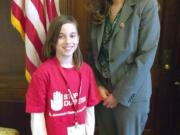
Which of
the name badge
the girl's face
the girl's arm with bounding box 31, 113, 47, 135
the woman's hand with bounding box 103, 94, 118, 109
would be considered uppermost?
the girl's face

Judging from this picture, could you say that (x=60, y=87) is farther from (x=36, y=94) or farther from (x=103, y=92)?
(x=103, y=92)

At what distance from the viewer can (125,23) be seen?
175 centimetres

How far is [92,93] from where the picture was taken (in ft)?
5.90

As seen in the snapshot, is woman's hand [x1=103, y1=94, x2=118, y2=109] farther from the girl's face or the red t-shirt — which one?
the girl's face

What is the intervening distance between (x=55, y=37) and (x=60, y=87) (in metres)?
0.25

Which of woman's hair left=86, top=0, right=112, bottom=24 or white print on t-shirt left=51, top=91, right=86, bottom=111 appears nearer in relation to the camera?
white print on t-shirt left=51, top=91, right=86, bottom=111

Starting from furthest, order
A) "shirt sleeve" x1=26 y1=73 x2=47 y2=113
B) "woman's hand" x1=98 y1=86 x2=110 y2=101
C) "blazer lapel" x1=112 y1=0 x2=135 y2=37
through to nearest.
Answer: "woman's hand" x1=98 y1=86 x2=110 y2=101, "blazer lapel" x1=112 y1=0 x2=135 y2=37, "shirt sleeve" x1=26 y1=73 x2=47 y2=113

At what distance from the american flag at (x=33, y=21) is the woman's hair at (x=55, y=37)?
172mm

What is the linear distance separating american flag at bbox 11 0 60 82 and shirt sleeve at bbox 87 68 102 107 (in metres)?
0.34

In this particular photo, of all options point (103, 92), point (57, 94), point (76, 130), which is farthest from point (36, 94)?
point (103, 92)

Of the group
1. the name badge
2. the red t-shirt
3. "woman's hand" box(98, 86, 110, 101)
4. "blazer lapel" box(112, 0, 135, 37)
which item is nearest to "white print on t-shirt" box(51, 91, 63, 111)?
the red t-shirt

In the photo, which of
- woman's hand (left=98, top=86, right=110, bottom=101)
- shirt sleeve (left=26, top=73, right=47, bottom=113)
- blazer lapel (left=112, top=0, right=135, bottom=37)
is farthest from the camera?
woman's hand (left=98, top=86, right=110, bottom=101)

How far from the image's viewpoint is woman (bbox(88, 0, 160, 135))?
1712 mm

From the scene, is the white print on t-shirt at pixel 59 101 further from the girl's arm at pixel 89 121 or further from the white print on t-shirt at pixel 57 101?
the girl's arm at pixel 89 121
